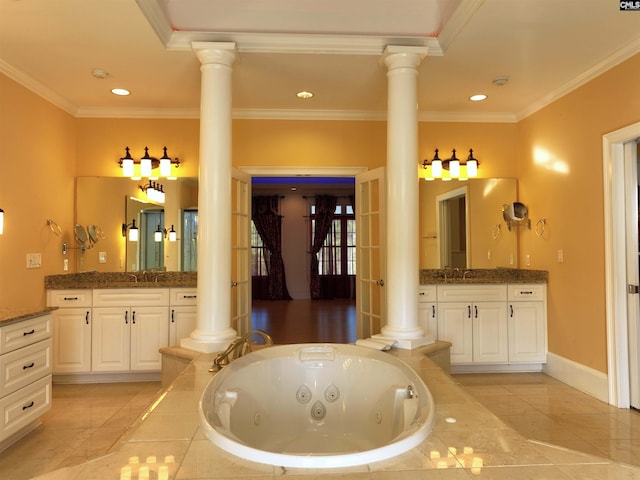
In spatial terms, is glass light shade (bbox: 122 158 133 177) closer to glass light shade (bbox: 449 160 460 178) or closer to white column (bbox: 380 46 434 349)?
white column (bbox: 380 46 434 349)

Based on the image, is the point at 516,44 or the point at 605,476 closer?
the point at 605,476

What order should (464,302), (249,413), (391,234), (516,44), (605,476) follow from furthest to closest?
(464,302)
(391,234)
(516,44)
(249,413)
(605,476)

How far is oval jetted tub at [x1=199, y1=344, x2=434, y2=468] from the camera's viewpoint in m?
2.06

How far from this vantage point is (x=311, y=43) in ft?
9.60

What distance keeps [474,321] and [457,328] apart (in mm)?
179

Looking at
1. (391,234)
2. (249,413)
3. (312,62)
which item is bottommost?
(249,413)

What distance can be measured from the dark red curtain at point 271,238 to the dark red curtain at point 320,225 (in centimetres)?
68

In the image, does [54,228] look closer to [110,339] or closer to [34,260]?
[34,260]

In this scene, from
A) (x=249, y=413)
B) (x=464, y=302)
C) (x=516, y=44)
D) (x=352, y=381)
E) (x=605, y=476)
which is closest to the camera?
(x=605, y=476)

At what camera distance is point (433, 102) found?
4102 millimetres

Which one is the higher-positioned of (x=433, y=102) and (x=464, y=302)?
(x=433, y=102)

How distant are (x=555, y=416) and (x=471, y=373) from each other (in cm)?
107

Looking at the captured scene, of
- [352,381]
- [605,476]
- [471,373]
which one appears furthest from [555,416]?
[605,476]

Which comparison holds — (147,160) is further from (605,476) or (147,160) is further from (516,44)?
(605,476)
